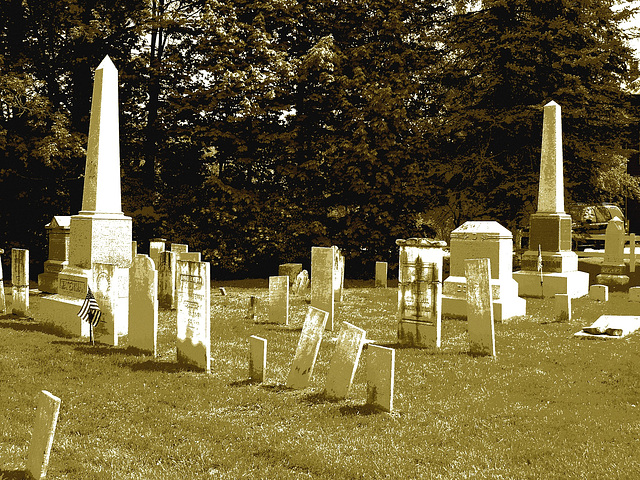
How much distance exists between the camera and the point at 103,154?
408 inches

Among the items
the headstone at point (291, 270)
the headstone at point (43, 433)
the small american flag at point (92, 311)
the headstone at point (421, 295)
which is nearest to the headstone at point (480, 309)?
the headstone at point (421, 295)

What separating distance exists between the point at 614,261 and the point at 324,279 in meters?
12.3

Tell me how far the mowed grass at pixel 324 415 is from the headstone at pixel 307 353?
173 mm

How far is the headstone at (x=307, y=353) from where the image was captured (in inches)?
256

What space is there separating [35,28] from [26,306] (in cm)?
1213

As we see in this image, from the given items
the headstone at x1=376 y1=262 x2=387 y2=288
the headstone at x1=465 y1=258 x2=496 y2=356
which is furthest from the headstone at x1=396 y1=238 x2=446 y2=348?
the headstone at x1=376 y1=262 x2=387 y2=288

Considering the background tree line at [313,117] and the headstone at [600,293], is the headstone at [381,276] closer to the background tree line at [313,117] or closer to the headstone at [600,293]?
the background tree line at [313,117]

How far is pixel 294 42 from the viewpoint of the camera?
21438 millimetres

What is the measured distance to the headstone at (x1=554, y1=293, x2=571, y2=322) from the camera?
1079cm

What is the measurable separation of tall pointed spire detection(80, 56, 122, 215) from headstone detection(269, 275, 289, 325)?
3004mm

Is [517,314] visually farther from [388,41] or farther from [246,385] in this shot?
[388,41]


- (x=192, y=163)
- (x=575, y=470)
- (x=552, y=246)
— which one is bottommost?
(x=575, y=470)

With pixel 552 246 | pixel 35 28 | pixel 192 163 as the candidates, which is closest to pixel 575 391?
pixel 552 246

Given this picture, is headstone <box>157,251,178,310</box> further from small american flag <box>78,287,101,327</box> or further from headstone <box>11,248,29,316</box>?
small american flag <box>78,287,101,327</box>
